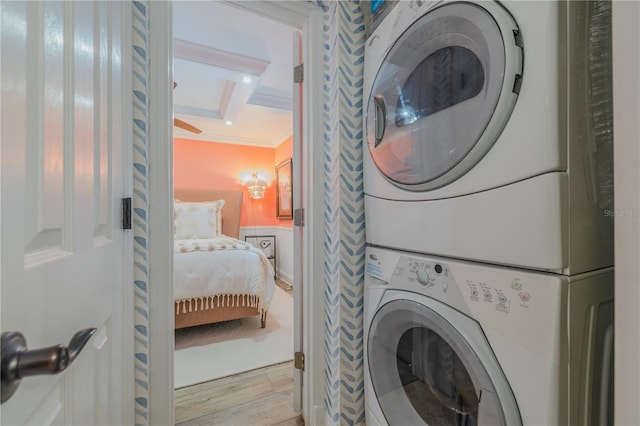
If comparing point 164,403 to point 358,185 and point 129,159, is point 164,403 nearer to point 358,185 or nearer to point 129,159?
point 129,159

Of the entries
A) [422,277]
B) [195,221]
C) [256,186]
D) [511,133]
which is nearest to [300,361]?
[422,277]

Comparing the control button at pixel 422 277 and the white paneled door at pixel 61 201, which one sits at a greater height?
the white paneled door at pixel 61 201

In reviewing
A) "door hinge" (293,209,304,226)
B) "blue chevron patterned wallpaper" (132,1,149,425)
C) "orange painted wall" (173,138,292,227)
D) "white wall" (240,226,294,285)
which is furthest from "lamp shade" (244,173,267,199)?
"blue chevron patterned wallpaper" (132,1,149,425)

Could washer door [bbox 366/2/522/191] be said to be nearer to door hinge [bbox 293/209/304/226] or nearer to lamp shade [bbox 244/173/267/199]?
door hinge [bbox 293/209/304/226]

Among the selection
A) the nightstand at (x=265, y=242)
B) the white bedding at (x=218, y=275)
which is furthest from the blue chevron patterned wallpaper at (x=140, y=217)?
the nightstand at (x=265, y=242)

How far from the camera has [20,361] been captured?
0.96 ft

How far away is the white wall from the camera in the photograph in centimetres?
395

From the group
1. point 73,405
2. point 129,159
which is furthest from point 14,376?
point 129,159

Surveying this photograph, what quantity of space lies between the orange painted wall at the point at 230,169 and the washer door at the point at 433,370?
10.4 feet

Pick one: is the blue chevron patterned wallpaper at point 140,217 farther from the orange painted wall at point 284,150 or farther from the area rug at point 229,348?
the orange painted wall at point 284,150

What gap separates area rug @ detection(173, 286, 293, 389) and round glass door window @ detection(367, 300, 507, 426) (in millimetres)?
1102

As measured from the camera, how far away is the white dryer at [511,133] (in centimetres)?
56

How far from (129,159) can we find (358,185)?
881 mm

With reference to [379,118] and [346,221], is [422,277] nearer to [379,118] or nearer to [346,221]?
[346,221]
